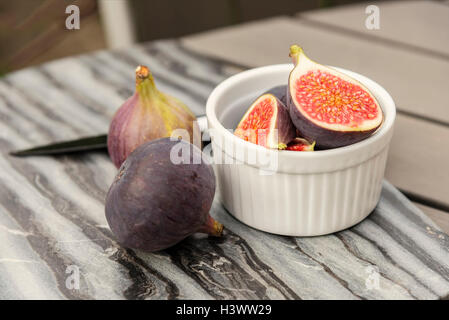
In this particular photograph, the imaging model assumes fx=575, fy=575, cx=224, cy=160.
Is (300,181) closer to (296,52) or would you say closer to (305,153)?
(305,153)

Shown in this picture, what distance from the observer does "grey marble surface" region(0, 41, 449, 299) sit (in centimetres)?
70

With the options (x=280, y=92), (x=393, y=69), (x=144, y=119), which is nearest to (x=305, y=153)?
(x=280, y=92)

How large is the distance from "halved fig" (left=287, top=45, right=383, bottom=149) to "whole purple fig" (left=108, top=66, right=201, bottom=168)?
189 mm

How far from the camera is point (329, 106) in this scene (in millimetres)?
763

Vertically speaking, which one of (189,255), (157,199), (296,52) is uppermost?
(296,52)

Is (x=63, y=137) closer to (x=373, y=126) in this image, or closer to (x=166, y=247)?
(x=166, y=247)

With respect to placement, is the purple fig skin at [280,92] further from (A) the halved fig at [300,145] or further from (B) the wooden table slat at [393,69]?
(B) the wooden table slat at [393,69]

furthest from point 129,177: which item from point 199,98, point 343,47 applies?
point 343,47

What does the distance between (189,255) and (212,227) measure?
0.16 ft

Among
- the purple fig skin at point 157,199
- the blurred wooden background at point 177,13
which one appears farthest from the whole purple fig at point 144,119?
the blurred wooden background at point 177,13

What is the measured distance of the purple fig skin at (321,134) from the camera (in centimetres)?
71

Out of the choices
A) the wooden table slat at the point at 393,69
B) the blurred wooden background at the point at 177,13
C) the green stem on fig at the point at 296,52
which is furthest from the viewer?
the blurred wooden background at the point at 177,13

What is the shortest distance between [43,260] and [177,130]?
0.85 feet

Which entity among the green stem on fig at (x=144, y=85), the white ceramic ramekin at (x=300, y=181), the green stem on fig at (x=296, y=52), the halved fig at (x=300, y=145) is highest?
the green stem on fig at (x=296, y=52)
